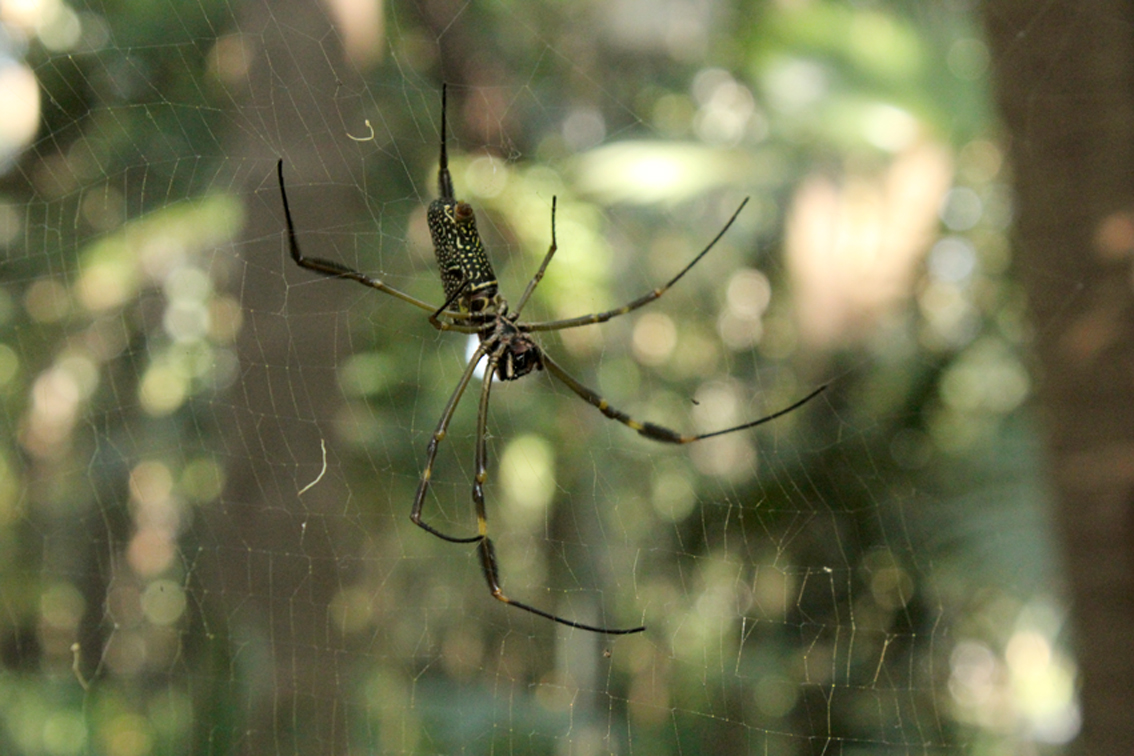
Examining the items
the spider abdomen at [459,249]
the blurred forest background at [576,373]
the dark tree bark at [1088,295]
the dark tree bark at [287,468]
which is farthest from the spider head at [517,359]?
the dark tree bark at [1088,295]

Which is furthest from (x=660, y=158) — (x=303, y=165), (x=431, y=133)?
(x=303, y=165)

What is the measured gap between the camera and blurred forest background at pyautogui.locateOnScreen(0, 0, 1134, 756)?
10.3 feet

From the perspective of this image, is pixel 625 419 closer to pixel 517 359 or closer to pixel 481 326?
pixel 517 359

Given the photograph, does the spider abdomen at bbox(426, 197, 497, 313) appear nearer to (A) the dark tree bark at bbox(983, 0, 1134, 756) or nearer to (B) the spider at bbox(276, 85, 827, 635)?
(B) the spider at bbox(276, 85, 827, 635)

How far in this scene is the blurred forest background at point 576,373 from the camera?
123 inches

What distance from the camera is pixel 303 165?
3584 mm

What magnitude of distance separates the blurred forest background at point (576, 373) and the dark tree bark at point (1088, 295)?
1 cm

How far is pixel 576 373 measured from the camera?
18.9ft

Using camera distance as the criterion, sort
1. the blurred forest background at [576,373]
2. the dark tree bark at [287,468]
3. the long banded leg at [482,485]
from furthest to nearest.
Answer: the dark tree bark at [287,468]
the blurred forest background at [576,373]
the long banded leg at [482,485]

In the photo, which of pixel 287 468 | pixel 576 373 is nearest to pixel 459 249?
pixel 287 468

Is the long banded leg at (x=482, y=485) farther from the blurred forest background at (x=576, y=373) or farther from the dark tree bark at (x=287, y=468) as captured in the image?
the dark tree bark at (x=287, y=468)

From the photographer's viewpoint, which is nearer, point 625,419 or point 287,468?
point 625,419

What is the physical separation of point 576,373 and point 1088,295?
3.29m

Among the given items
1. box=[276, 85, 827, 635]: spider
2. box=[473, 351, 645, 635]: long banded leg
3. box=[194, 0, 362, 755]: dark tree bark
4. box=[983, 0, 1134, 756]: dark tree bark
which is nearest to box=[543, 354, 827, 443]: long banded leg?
box=[276, 85, 827, 635]: spider
